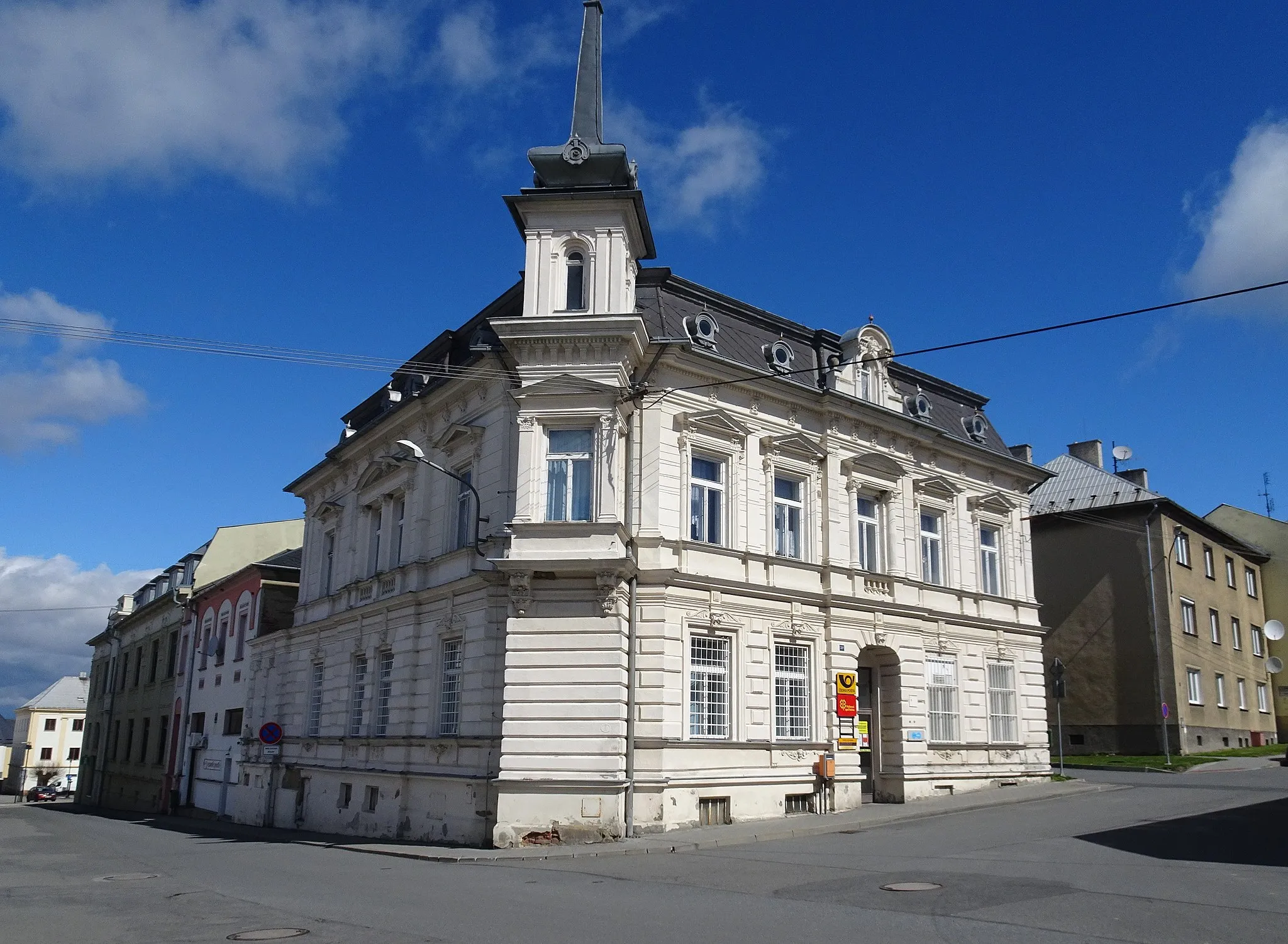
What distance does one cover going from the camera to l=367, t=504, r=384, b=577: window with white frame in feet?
95.8

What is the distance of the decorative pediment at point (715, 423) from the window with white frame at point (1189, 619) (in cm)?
2491

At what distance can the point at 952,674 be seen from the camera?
27750 millimetres

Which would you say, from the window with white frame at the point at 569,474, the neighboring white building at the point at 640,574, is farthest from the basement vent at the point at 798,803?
the window with white frame at the point at 569,474

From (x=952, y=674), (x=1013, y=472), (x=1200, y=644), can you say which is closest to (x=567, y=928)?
(x=952, y=674)

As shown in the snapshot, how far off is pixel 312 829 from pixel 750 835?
49.0 ft

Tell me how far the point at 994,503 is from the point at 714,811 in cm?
1401

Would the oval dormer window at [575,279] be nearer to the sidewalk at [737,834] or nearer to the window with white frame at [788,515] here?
the window with white frame at [788,515]

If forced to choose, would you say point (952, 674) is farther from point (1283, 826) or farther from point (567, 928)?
point (567, 928)

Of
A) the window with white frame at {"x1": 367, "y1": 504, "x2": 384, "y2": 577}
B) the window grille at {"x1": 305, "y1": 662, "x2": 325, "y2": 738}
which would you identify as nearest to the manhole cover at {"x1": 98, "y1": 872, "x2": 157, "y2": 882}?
the window with white frame at {"x1": 367, "y1": 504, "x2": 384, "y2": 577}

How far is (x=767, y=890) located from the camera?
512 inches

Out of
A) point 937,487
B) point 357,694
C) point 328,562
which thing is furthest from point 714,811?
point 328,562

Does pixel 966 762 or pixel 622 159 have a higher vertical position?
pixel 622 159

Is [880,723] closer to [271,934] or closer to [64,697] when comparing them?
[271,934]

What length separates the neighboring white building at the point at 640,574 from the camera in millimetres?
20312
